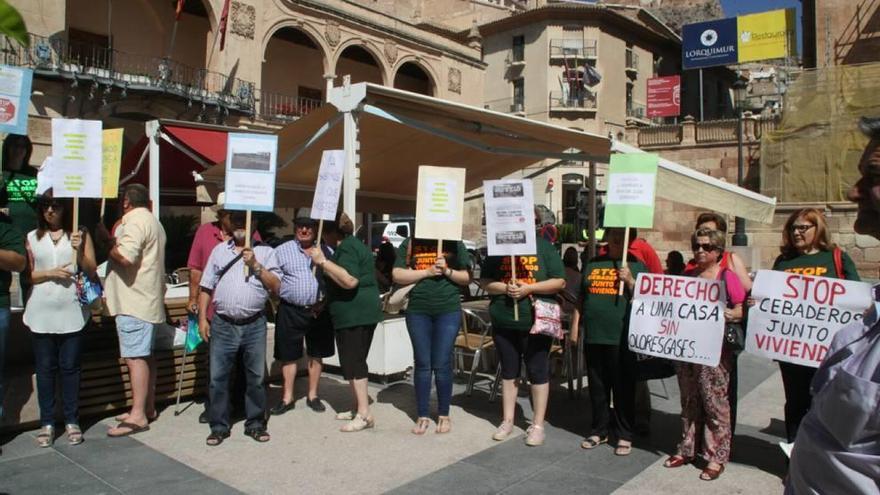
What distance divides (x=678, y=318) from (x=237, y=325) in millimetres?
3221

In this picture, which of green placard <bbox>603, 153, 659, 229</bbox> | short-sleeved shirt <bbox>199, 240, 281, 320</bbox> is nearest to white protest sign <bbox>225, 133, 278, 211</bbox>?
short-sleeved shirt <bbox>199, 240, 281, 320</bbox>

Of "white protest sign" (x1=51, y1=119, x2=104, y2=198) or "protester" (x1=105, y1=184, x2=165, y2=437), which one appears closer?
"white protest sign" (x1=51, y1=119, x2=104, y2=198)

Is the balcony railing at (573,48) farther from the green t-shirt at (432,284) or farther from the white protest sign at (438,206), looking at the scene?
the green t-shirt at (432,284)

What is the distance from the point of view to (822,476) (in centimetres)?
156

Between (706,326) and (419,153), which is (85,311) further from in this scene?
(419,153)

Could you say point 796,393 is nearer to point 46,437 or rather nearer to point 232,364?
point 232,364

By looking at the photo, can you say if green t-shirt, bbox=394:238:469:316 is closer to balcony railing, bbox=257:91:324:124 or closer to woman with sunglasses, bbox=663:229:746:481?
woman with sunglasses, bbox=663:229:746:481

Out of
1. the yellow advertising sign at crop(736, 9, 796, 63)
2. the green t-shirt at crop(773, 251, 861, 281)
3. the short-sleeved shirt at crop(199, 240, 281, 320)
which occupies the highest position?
the yellow advertising sign at crop(736, 9, 796, 63)

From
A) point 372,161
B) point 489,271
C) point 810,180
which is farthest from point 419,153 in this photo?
point 810,180

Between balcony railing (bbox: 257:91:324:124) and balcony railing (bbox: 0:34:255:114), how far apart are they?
2.02m

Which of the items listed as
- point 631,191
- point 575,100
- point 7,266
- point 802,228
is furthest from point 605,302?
point 575,100

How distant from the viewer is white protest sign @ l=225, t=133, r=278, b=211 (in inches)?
198

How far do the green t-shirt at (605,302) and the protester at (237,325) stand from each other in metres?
2.39

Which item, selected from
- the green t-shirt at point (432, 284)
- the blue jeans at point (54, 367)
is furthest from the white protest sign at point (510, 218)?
the blue jeans at point (54, 367)
